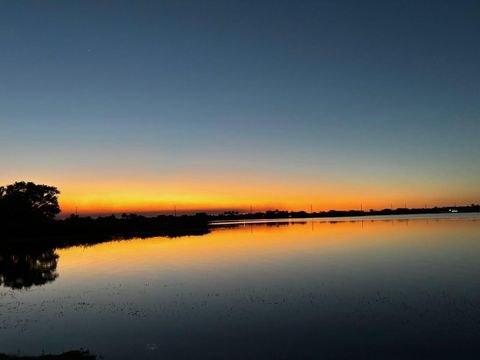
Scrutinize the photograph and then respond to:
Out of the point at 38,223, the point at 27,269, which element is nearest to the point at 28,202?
the point at 38,223

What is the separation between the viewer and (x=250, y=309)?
29359 millimetres

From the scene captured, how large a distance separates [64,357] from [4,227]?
10380 cm

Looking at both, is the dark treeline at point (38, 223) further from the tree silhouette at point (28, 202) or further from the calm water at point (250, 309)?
the calm water at point (250, 309)

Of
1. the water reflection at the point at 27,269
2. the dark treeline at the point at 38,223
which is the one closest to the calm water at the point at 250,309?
the water reflection at the point at 27,269

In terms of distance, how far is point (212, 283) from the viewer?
41.1 m

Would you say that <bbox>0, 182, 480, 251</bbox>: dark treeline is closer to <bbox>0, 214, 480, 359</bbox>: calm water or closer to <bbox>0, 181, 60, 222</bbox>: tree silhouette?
<bbox>0, 181, 60, 222</bbox>: tree silhouette

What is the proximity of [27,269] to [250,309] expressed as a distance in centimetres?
3905

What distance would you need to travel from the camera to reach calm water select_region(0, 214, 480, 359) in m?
21.2

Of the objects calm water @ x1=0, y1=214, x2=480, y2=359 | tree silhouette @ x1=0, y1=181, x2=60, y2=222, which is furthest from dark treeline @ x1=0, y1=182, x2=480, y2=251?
calm water @ x1=0, y1=214, x2=480, y2=359

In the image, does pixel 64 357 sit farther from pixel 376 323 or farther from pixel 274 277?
pixel 274 277

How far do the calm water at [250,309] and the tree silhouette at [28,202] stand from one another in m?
64.5

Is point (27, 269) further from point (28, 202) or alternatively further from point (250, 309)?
point (28, 202)

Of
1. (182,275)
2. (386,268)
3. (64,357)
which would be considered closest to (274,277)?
(182,275)

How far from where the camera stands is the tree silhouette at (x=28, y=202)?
366ft
